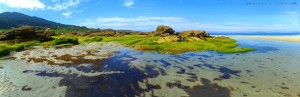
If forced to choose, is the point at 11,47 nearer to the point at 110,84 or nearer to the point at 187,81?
the point at 110,84

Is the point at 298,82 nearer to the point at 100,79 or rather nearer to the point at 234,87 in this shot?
the point at 234,87

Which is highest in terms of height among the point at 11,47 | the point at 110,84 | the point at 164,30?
the point at 164,30

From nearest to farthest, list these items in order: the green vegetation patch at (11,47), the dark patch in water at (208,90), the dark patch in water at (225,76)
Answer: the dark patch in water at (208,90) < the dark patch in water at (225,76) < the green vegetation patch at (11,47)

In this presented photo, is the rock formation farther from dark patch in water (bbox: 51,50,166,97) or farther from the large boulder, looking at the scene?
dark patch in water (bbox: 51,50,166,97)

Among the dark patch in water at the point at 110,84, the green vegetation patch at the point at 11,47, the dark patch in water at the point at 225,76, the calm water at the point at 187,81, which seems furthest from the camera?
the green vegetation patch at the point at 11,47

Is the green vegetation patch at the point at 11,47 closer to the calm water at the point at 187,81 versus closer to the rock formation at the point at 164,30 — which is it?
the calm water at the point at 187,81

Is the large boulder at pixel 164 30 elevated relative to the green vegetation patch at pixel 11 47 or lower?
elevated

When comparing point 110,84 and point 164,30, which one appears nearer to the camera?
point 110,84

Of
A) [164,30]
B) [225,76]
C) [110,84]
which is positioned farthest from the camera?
[164,30]

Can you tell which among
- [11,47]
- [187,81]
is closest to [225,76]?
[187,81]

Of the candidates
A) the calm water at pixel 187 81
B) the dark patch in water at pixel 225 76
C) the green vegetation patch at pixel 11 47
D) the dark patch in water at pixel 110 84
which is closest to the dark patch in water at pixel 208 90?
the calm water at pixel 187 81

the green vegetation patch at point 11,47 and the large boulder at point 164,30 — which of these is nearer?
the green vegetation patch at point 11,47

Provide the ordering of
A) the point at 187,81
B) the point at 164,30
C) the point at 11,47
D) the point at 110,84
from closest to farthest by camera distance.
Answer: the point at 110,84 < the point at 187,81 < the point at 11,47 < the point at 164,30

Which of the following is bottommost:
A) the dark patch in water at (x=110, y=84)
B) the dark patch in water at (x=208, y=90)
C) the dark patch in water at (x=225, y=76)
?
the dark patch in water at (x=110, y=84)
